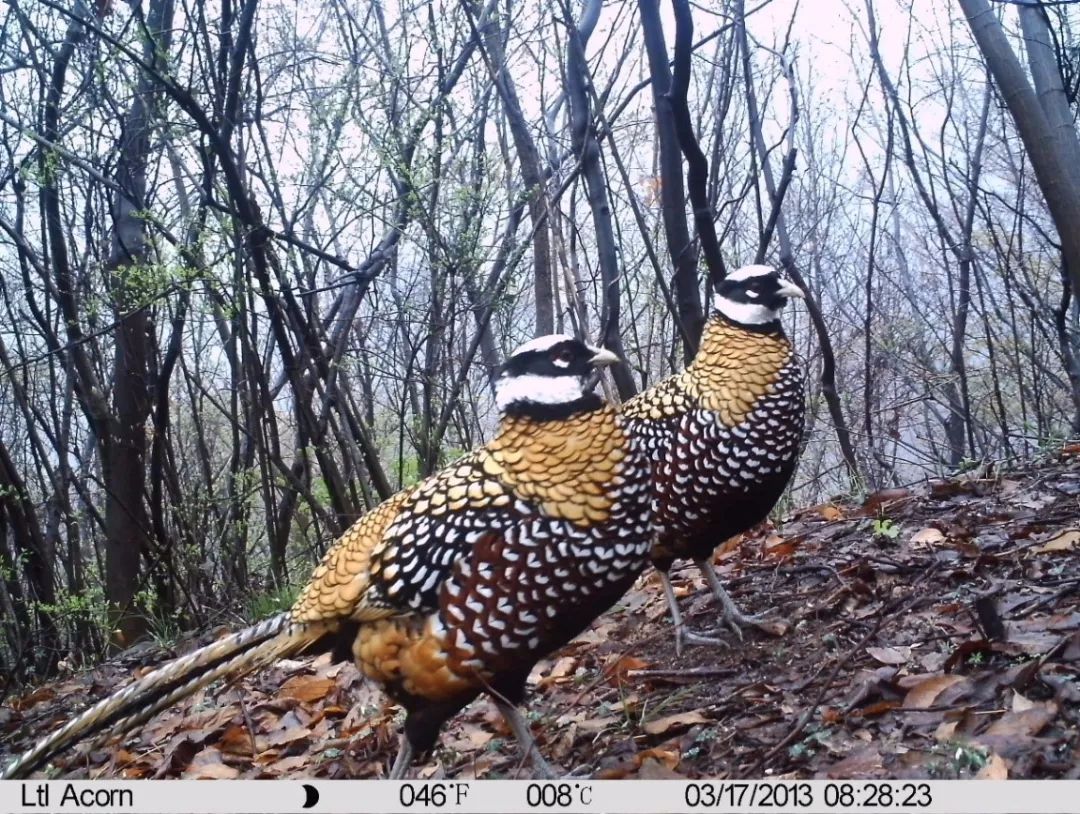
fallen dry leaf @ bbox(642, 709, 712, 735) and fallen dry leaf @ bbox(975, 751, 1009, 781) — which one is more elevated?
fallen dry leaf @ bbox(975, 751, 1009, 781)

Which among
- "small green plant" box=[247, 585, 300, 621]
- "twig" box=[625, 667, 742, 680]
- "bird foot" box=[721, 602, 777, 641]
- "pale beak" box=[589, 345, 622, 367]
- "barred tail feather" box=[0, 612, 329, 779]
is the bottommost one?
"twig" box=[625, 667, 742, 680]

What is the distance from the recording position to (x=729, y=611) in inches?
153

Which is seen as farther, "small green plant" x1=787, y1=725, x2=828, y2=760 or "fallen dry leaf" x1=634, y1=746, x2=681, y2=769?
"fallen dry leaf" x1=634, y1=746, x2=681, y2=769

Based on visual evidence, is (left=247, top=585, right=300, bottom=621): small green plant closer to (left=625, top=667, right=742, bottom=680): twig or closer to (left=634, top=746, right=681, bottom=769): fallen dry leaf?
(left=625, top=667, right=742, bottom=680): twig

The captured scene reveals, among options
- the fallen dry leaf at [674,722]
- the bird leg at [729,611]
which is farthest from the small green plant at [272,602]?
the fallen dry leaf at [674,722]

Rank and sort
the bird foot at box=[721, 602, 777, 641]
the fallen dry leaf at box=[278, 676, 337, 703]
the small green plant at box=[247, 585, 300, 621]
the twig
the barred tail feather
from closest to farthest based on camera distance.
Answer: the barred tail feather, the twig, the bird foot at box=[721, 602, 777, 641], the fallen dry leaf at box=[278, 676, 337, 703], the small green plant at box=[247, 585, 300, 621]

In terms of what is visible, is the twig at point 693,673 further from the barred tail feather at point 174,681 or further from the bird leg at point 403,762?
the barred tail feather at point 174,681

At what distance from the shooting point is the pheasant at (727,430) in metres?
3.69

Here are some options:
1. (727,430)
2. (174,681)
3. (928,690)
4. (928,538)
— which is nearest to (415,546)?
(174,681)

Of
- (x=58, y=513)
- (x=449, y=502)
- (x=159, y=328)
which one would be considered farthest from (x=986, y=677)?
(x=58, y=513)

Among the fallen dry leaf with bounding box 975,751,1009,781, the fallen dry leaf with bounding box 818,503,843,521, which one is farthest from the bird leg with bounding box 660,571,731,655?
the fallen dry leaf with bounding box 818,503,843,521

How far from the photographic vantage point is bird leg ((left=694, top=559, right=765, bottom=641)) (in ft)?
12.6

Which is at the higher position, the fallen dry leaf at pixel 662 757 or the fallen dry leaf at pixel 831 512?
the fallen dry leaf at pixel 831 512

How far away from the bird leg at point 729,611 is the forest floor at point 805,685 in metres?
0.12
